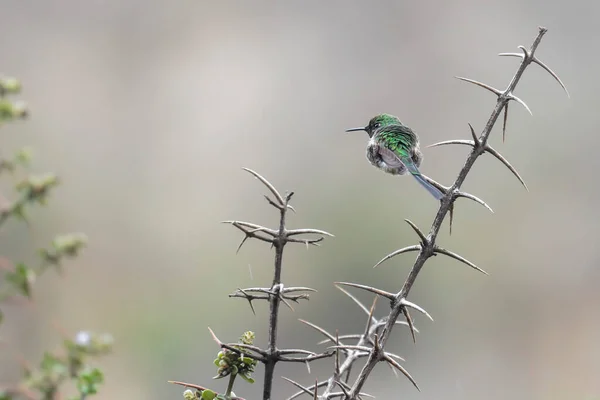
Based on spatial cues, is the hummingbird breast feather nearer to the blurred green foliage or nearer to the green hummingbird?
the green hummingbird

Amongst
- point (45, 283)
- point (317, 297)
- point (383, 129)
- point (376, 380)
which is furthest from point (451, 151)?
point (45, 283)

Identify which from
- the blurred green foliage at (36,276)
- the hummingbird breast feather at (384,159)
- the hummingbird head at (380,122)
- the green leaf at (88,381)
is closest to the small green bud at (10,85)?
the blurred green foliage at (36,276)

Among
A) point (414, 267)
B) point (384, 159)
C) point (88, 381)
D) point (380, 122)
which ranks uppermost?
point (380, 122)

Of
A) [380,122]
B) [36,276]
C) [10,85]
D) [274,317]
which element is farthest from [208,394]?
[380,122]

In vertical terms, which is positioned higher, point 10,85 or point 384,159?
point 384,159

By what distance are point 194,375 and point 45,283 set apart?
2.28 ft

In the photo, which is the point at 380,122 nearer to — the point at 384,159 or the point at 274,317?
the point at 384,159

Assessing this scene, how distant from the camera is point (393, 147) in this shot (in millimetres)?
1164

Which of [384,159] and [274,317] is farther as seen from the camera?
[384,159]

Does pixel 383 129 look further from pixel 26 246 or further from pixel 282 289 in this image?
pixel 26 246

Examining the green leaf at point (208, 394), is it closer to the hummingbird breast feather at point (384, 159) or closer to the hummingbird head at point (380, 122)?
the hummingbird breast feather at point (384, 159)

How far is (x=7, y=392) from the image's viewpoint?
1.68 ft

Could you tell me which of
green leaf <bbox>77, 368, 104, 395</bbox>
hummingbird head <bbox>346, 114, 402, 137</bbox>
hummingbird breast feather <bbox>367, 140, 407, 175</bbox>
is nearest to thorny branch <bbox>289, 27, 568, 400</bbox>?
green leaf <bbox>77, 368, 104, 395</bbox>

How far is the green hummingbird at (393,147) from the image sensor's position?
1.12 metres
